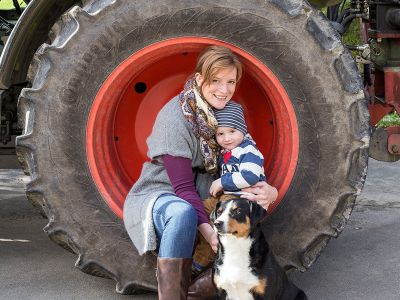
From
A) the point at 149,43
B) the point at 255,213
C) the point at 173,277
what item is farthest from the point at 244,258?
the point at 149,43

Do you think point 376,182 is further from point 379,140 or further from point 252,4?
point 252,4

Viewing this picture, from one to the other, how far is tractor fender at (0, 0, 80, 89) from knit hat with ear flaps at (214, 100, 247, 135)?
2.93ft

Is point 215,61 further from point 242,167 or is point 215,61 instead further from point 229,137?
point 242,167

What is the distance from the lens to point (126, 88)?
314 centimetres

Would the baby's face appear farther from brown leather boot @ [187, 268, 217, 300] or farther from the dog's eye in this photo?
brown leather boot @ [187, 268, 217, 300]

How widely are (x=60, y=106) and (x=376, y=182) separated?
318cm

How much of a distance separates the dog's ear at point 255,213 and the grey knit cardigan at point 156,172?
0.39 meters

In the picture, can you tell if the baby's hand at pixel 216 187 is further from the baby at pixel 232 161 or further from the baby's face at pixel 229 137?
the baby's face at pixel 229 137

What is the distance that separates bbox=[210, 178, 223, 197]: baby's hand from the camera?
2908mm

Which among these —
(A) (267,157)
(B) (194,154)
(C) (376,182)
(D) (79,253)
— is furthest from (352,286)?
(C) (376,182)

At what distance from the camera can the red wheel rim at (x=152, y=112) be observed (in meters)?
2.94

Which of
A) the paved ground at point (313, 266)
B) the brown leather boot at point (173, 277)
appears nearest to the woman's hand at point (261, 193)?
the brown leather boot at point (173, 277)

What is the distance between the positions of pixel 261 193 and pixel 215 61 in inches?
21.9

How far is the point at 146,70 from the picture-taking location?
126 inches
